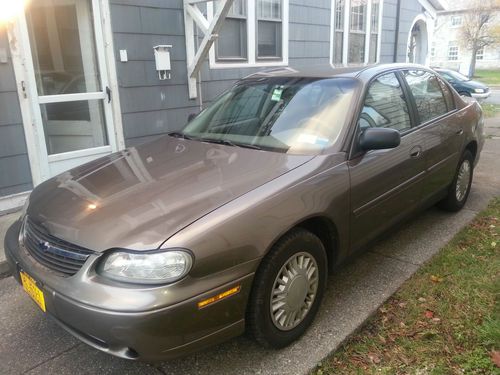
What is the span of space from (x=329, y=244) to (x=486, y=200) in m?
3.11

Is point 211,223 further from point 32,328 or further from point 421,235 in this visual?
point 421,235

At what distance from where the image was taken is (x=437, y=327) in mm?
2783

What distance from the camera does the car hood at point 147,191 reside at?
7.14ft

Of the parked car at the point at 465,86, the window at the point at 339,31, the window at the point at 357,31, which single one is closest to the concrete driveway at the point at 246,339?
the window at the point at 339,31

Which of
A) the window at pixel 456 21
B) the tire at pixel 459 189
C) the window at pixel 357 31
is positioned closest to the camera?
the tire at pixel 459 189

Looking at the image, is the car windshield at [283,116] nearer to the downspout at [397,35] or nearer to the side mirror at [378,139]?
the side mirror at [378,139]

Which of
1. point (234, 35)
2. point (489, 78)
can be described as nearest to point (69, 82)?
point (234, 35)

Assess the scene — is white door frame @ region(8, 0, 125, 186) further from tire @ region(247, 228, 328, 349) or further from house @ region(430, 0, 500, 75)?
house @ region(430, 0, 500, 75)

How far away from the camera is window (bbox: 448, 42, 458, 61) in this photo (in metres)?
46.1

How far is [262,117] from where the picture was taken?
3215mm

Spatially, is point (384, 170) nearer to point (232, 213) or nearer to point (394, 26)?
point (232, 213)

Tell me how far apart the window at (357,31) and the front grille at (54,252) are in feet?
30.5

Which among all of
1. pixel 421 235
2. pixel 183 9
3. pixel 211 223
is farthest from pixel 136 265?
pixel 183 9

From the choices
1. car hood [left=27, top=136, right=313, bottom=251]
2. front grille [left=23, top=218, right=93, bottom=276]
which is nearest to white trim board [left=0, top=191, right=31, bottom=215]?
car hood [left=27, top=136, right=313, bottom=251]
